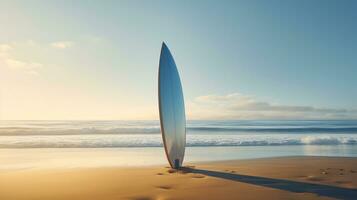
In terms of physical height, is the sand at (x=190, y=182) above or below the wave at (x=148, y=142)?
below

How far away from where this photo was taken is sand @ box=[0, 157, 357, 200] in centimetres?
646

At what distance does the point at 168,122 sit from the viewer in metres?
9.80

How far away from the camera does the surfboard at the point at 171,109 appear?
9.65 m

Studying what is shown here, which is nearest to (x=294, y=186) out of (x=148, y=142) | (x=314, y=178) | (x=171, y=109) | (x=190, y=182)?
(x=314, y=178)

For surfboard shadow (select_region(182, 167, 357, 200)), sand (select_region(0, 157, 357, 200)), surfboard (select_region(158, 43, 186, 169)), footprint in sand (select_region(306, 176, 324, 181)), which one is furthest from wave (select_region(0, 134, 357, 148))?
footprint in sand (select_region(306, 176, 324, 181))

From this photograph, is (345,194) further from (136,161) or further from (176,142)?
(136,161)

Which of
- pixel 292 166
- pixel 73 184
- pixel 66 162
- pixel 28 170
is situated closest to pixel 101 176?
pixel 73 184

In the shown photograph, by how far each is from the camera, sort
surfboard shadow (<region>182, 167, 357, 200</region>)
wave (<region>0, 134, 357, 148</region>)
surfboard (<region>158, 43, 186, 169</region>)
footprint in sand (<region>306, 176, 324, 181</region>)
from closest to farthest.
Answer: surfboard shadow (<region>182, 167, 357, 200</region>) → footprint in sand (<region>306, 176, 324, 181</region>) → surfboard (<region>158, 43, 186, 169</region>) → wave (<region>0, 134, 357, 148</region>)

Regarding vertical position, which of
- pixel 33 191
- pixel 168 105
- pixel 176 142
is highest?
pixel 168 105

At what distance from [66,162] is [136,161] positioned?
2.22m

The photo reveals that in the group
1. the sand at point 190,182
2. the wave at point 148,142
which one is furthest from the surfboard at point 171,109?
the wave at point 148,142

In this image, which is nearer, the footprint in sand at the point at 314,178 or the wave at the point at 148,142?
the footprint in sand at the point at 314,178

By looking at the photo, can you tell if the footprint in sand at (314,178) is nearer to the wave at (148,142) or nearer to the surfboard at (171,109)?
the surfboard at (171,109)

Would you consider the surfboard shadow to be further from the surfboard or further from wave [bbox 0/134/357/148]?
wave [bbox 0/134/357/148]
